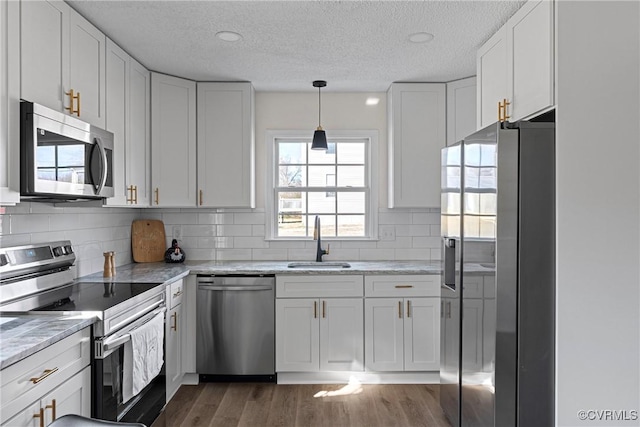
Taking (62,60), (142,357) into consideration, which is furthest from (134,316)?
(62,60)

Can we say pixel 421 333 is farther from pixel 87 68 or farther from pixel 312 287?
pixel 87 68

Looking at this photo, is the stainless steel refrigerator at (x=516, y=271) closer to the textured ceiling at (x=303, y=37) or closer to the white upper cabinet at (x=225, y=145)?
the textured ceiling at (x=303, y=37)

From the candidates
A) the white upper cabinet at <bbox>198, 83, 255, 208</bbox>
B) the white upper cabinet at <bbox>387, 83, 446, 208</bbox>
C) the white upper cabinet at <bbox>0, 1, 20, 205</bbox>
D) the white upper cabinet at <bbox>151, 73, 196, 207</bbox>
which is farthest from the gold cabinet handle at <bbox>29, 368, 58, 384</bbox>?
the white upper cabinet at <bbox>387, 83, 446, 208</bbox>

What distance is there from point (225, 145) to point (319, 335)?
172 centimetres

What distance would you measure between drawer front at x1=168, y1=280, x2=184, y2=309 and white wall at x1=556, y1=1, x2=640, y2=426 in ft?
7.73

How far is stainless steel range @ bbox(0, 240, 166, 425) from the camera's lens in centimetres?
202

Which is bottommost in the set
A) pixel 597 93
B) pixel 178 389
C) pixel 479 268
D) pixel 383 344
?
pixel 178 389

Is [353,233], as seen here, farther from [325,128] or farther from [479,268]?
[479,268]

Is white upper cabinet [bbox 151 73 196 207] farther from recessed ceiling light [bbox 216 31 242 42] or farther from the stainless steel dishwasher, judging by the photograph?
recessed ceiling light [bbox 216 31 242 42]

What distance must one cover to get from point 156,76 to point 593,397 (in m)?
3.46

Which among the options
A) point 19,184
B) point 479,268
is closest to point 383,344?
point 479,268

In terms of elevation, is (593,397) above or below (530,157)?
below

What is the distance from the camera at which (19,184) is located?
1.94 m

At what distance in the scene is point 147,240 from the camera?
12.8 feet
